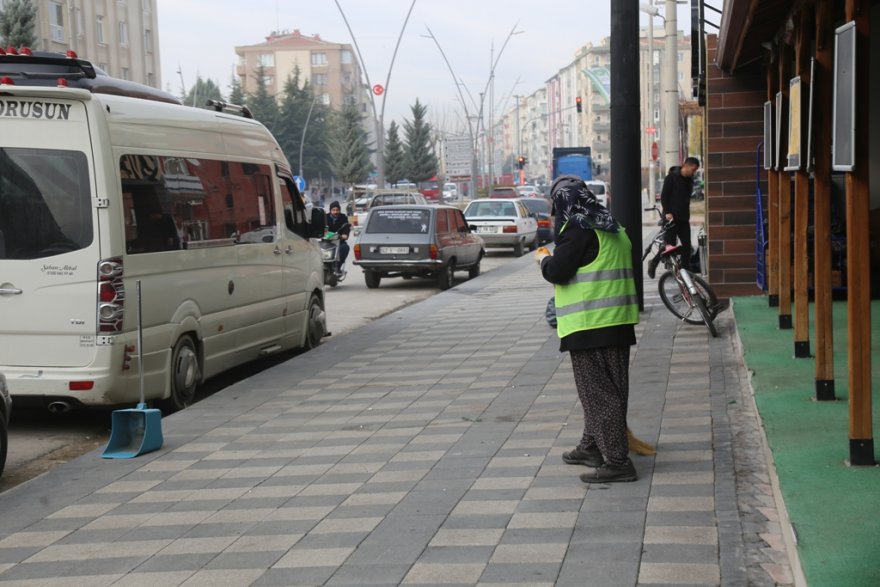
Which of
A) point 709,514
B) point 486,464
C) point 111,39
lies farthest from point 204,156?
point 111,39

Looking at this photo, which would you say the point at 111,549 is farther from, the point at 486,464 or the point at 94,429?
the point at 94,429

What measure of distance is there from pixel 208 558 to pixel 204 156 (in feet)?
19.6

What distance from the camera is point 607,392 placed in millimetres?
6609

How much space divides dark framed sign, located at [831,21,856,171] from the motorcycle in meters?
18.1

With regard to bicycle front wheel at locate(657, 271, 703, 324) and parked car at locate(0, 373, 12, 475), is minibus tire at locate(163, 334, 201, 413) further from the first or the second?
bicycle front wheel at locate(657, 271, 703, 324)

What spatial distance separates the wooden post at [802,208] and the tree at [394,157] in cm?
9141

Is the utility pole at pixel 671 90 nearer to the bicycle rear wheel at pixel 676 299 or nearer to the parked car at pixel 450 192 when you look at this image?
the bicycle rear wheel at pixel 676 299

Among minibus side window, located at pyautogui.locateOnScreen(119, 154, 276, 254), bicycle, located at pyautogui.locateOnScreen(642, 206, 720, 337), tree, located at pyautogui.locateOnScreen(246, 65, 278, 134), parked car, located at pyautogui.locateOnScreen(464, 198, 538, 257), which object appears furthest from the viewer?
tree, located at pyautogui.locateOnScreen(246, 65, 278, 134)

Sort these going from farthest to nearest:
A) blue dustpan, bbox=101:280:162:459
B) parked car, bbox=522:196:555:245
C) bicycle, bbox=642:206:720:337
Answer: parked car, bbox=522:196:555:245
bicycle, bbox=642:206:720:337
blue dustpan, bbox=101:280:162:459

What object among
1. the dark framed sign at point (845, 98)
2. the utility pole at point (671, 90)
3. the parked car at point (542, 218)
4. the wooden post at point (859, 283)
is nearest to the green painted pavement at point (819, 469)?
the wooden post at point (859, 283)

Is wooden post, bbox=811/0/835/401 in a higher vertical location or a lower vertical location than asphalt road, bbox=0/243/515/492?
higher

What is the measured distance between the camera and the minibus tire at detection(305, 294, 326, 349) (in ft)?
45.8

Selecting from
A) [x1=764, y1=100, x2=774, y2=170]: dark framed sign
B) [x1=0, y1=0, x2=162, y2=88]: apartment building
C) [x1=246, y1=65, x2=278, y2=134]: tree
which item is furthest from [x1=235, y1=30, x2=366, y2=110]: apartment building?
[x1=764, y1=100, x2=774, y2=170]: dark framed sign

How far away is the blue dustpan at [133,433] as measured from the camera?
8094 millimetres
